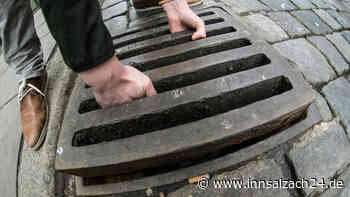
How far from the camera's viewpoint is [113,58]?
747 millimetres

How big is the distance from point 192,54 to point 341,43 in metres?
1.42

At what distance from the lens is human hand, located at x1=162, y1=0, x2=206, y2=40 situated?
1.34 metres

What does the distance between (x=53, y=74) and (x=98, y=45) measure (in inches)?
39.4

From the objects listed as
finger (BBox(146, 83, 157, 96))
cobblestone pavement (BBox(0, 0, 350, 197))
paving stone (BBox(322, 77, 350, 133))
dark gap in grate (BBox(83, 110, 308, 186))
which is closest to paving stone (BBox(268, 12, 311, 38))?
cobblestone pavement (BBox(0, 0, 350, 197))

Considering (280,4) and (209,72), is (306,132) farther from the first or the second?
(280,4)

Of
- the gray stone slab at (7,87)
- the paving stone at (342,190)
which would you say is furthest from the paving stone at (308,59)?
the gray stone slab at (7,87)

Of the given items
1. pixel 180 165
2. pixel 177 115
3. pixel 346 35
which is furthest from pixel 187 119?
pixel 346 35

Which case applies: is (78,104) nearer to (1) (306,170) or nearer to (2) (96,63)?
(2) (96,63)

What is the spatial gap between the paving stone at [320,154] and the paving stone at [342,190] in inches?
1.4

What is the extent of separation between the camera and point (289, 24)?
67.3 inches

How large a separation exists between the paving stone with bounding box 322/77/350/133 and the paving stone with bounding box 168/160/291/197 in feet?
1.90

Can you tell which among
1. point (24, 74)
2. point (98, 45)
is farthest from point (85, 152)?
point (24, 74)

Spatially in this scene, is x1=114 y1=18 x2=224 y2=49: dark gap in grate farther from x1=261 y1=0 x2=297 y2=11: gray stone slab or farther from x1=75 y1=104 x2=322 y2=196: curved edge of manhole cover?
x1=75 y1=104 x2=322 y2=196: curved edge of manhole cover

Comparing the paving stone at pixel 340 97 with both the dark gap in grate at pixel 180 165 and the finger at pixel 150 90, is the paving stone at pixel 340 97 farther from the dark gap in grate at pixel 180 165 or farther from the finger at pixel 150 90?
the finger at pixel 150 90
